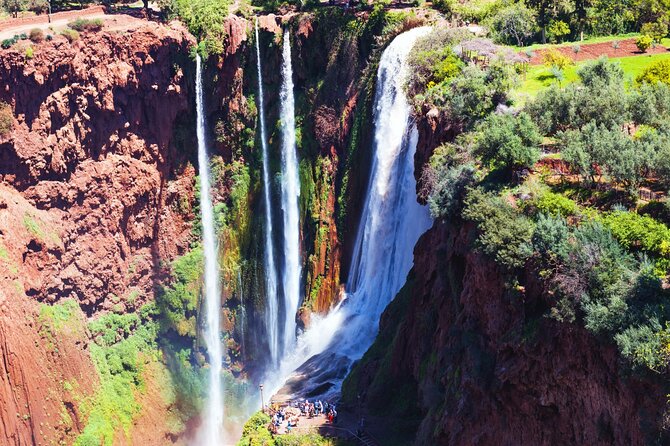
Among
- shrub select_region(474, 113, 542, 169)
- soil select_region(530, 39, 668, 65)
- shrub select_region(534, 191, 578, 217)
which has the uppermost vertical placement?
soil select_region(530, 39, 668, 65)

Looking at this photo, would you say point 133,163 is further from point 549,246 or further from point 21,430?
point 549,246

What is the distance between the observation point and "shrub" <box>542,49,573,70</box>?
37562 millimetres

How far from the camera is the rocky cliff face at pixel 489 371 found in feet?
64.5

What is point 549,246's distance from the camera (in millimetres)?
22406

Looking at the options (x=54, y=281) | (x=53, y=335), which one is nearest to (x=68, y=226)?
(x=54, y=281)

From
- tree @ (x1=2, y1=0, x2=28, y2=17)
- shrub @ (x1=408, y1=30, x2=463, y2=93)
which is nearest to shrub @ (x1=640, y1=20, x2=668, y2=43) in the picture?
shrub @ (x1=408, y1=30, x2=463, y2=93)

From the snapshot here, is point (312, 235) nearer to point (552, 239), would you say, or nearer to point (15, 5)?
point (15, 5)

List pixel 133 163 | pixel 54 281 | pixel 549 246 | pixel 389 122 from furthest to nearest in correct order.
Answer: pixel 133 163 → pixel 54 281 → pixel 389 122 → pixel 549 246

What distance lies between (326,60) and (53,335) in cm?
2225

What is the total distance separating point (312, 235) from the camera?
5178 cm

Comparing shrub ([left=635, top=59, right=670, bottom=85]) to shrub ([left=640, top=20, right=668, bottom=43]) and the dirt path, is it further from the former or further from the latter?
the dirt path

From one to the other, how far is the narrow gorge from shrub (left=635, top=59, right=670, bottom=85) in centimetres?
144

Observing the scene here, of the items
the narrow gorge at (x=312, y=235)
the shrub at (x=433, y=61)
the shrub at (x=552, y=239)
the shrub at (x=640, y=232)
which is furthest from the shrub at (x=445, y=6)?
the shrub at (x=640, y=232)

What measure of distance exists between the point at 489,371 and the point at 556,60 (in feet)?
59.8
